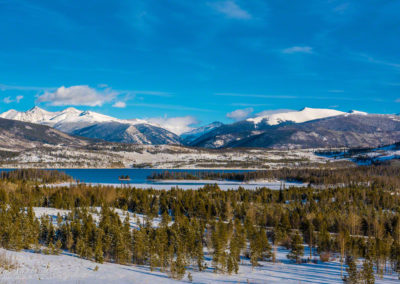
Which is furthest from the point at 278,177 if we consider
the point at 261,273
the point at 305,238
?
the point at 261,273

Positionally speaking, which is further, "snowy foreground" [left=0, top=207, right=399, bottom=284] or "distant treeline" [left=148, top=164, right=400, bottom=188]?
"distant treeline" [left=148, top=164, right=400, bottom=188]

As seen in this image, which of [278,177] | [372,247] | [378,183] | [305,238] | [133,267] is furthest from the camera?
[278,177]

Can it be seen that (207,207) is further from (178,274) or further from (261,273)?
(178,274)

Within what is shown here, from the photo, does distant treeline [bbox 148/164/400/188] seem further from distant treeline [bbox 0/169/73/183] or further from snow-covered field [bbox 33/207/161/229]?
snow-covered field [bbox 33/207/161/229]

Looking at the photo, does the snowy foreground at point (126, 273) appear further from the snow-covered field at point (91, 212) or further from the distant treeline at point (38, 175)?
the distant treeline at point (38, 175)

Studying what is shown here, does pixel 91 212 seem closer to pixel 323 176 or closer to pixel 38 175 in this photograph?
pixel 38 175

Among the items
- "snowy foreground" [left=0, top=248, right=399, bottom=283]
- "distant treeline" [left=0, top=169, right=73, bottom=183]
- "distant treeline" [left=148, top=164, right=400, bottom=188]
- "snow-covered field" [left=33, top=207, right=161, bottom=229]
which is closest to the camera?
"snowy foreground" [left=0, top=248, right=399, bottom=283]

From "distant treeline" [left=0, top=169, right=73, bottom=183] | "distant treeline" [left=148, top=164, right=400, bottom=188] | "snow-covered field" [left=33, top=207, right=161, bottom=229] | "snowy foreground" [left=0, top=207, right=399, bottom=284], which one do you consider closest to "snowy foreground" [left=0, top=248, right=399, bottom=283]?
"snowy foreground" [left=0, top=207, right=399, bottom=284]

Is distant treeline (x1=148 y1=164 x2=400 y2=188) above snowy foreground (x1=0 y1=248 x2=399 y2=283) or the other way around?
above

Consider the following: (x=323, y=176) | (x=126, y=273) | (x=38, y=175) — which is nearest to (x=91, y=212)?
(x=126, y=273)
